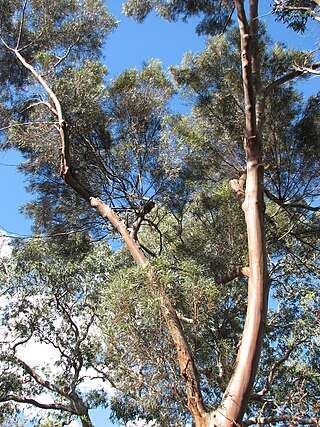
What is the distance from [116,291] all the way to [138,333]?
0.58 metres

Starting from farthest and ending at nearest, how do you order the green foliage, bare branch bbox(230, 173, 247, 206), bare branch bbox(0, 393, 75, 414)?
bare branch bbox(0, 393, 75, 414), bare branch bbox(230, 173, 247, 206), the green foliage

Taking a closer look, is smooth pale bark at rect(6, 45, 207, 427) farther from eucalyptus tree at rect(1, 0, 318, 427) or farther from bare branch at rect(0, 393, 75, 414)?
bare branch at rect(0, 393, 75, 414)

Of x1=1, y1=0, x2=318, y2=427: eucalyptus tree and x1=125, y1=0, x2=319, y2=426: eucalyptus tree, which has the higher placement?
x1=1, y1=0, x2=318, y2=427: eucalyptus tree

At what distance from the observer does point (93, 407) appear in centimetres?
930

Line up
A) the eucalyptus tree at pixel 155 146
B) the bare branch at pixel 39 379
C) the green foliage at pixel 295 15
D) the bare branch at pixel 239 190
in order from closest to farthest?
the green foliage at pixel 295 15 → the bare branch at pixel 239 190 → the eucalyptus tree at pixel 155 146 → the bare branch at pixel 39 379

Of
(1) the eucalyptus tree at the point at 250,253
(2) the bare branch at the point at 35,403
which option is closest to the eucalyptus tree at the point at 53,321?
(2) the bare branch at the point at 35,403

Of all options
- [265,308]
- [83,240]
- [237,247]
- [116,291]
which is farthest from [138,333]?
[83,240]

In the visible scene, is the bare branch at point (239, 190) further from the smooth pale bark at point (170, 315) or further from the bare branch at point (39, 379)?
the bare branch at point (39, 379)

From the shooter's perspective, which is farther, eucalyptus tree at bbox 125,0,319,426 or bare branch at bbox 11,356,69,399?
bare branch at bbox 11,356,69,399

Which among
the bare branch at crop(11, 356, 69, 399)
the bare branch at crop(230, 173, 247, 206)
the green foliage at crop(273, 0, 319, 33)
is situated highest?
the green foliage at crop(273, 0, 319, 33)

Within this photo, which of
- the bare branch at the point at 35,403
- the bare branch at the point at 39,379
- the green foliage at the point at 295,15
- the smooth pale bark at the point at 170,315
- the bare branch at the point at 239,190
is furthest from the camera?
the bare branch at the point at 39,379

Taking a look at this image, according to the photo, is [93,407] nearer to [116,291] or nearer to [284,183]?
[116,291]

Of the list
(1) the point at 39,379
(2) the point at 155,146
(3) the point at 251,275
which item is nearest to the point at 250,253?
(3) the point at 251,275

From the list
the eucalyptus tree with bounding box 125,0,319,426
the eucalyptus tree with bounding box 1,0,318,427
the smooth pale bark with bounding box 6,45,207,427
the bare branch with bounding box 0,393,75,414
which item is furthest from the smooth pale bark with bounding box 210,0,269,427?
the bare branch with bounding box 0,393,75,414
